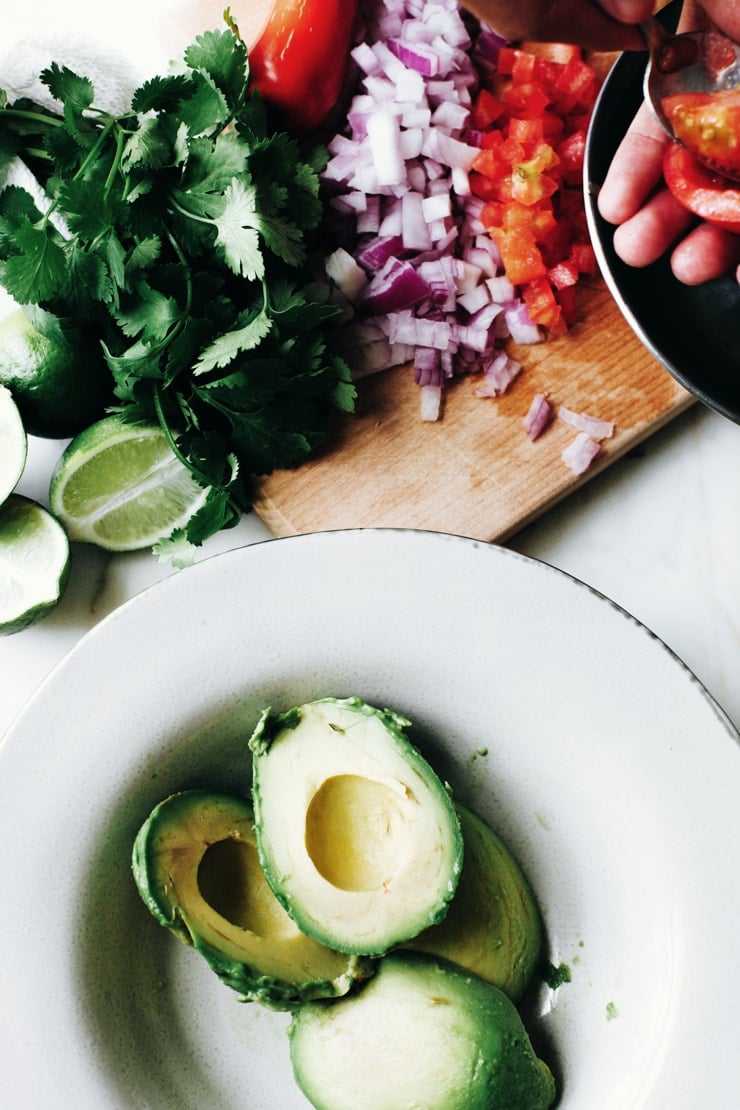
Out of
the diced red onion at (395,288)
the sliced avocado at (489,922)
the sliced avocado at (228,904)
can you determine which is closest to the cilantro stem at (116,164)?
the diced red onion at (395,288)

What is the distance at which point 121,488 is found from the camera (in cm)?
123

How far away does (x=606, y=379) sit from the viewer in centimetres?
123

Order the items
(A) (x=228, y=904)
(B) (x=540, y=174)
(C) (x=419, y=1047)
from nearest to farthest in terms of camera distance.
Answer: (C) (x=419, y=1047) → (A) (x=228, y=904) → (B) (x=540, y=174)

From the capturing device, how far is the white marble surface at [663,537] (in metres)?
1.27

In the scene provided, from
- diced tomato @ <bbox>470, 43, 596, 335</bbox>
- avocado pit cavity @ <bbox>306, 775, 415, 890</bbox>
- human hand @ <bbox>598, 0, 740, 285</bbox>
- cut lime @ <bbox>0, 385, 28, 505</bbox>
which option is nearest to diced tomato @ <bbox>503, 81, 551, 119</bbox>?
diced tomato @ <bbox>470, 43, 596, 335</bbox>

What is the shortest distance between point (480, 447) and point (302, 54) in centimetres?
49

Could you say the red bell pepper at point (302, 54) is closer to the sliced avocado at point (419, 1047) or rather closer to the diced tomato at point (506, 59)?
the diced tomato at point (506, 59)

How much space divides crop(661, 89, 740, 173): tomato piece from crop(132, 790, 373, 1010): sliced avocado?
0.84m

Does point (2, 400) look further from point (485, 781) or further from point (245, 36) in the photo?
point (485, 781)

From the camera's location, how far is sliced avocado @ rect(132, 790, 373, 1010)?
1.00 meters

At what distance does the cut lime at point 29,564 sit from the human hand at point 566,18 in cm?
74

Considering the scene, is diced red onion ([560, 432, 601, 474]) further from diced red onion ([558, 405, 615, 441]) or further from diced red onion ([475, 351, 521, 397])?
diced red onion ([475, 351, 521, 397])

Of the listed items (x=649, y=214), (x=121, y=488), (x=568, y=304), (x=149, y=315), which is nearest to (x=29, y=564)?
(x=121, y=488)

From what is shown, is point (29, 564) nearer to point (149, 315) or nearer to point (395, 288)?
point (149, 315)
